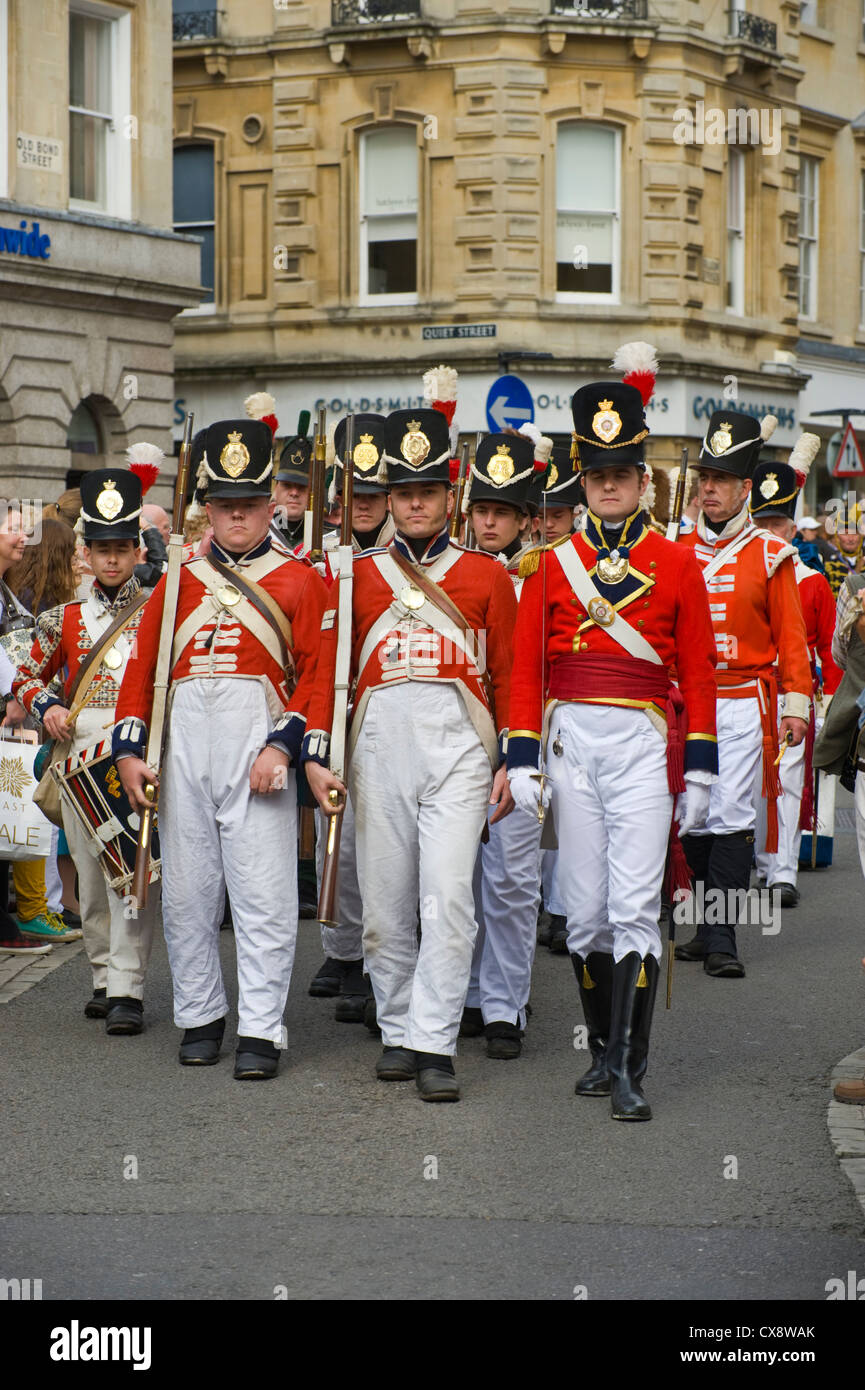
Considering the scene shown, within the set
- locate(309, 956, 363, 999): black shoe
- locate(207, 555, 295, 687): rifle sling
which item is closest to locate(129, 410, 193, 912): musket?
locate(207, 555, 295, 687): rifle sling

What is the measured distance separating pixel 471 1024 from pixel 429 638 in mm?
1653

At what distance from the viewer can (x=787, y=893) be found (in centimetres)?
1148

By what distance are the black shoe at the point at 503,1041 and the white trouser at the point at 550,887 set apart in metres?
2.28

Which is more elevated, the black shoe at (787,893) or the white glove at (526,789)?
the white glove at (526,789)

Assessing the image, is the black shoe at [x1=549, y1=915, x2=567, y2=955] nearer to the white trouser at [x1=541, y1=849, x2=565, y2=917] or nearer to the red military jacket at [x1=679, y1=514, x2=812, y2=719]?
the white trouser at [x1=541, y1=849, x2=565, y2=917]

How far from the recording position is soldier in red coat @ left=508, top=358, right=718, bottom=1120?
685 cm

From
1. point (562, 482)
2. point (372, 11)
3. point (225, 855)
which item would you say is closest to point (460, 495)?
point (562, 482)

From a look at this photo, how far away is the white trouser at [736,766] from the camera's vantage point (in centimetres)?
1005

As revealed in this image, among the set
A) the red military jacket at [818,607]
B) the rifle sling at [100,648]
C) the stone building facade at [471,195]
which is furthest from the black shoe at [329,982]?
the stone building facade at [471,195]

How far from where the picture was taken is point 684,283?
2914 centimetres

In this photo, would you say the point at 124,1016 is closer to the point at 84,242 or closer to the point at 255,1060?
the point at 255,1060

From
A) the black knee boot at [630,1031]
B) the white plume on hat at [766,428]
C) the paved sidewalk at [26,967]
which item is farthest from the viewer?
the white plume on hat at [766,428]

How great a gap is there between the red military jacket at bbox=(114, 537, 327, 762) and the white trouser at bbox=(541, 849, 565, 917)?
291 cm

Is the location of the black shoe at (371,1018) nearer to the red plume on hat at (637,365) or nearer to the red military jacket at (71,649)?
the red military jacket at (71,649)
